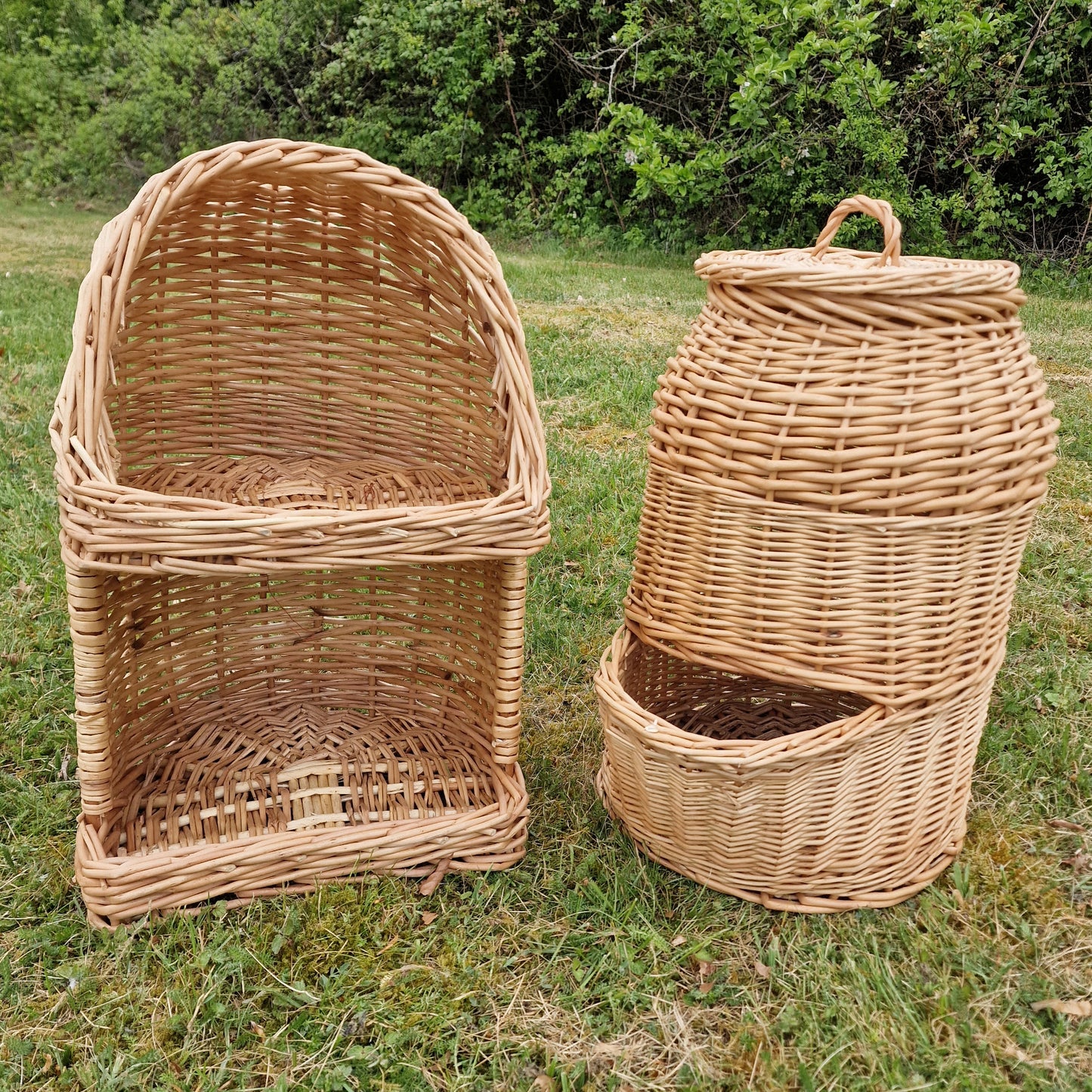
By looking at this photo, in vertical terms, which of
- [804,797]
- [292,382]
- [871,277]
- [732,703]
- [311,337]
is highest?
[871,277]

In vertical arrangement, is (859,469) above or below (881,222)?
below

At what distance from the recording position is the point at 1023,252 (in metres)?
6.77

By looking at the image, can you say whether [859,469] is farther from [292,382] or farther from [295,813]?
[292,382]

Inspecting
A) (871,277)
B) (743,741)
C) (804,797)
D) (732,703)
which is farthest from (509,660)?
(871,277)

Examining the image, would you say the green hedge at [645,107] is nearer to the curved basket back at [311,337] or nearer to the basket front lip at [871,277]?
the curved basket back at [311,337]

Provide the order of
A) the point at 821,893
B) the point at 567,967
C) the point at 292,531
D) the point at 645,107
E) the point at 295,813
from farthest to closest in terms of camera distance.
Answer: the point at 645,107 → the point at 295,813 → the point at 821,893 → the point at 567,967 → the point at 292,531

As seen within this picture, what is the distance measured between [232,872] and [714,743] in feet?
2.75

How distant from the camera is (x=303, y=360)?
7.59 ft

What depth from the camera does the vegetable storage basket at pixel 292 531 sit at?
5.22 feet

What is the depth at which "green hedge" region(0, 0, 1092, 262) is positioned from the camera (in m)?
6.24

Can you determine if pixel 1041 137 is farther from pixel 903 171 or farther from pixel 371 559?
pixel 371 559

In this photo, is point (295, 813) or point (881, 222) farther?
point (295, 813)

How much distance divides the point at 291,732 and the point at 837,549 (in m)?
1.24

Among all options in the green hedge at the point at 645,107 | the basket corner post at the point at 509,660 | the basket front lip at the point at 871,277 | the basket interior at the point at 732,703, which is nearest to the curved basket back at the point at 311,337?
the basket corner post at the point at 509,660
